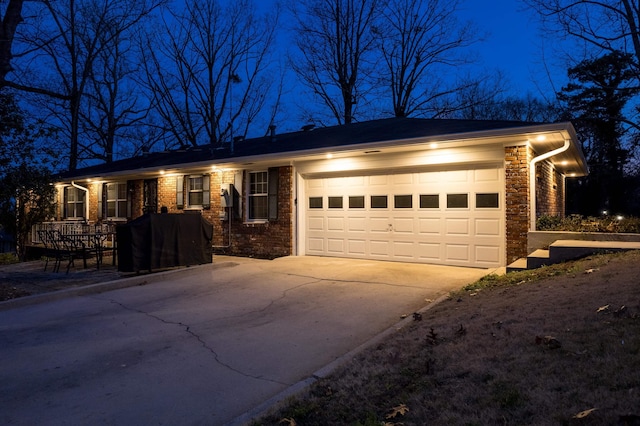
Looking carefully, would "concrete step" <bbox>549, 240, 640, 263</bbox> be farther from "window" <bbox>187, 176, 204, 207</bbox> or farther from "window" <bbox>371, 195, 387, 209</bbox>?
"window" <bbox>187, 176, 204, 207</bbox>

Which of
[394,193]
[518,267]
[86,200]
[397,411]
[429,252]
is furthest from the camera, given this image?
[86,200]

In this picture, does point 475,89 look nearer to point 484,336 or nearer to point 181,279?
point 181,279

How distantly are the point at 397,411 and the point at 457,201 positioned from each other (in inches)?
308

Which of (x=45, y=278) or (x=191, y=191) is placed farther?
(x=191, y=191)

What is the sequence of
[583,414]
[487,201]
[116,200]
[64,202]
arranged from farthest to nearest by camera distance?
[64,202] → [116,200] → [487,201] → [583,414]

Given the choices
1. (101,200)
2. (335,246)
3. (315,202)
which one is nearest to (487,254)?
(335,246)

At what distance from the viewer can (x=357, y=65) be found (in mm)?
28078

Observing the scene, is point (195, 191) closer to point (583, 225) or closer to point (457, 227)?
point (457, 227)

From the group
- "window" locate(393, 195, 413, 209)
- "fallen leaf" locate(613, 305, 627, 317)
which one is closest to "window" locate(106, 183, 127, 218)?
"window" locate(393, 195, 413, 209)

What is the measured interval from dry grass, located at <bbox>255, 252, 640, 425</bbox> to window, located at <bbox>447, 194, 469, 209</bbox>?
471cm

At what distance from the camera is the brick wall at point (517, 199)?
9.06m

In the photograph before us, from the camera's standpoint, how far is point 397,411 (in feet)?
9.59

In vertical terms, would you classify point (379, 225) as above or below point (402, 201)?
below

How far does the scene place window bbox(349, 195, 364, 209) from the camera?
1160cm
